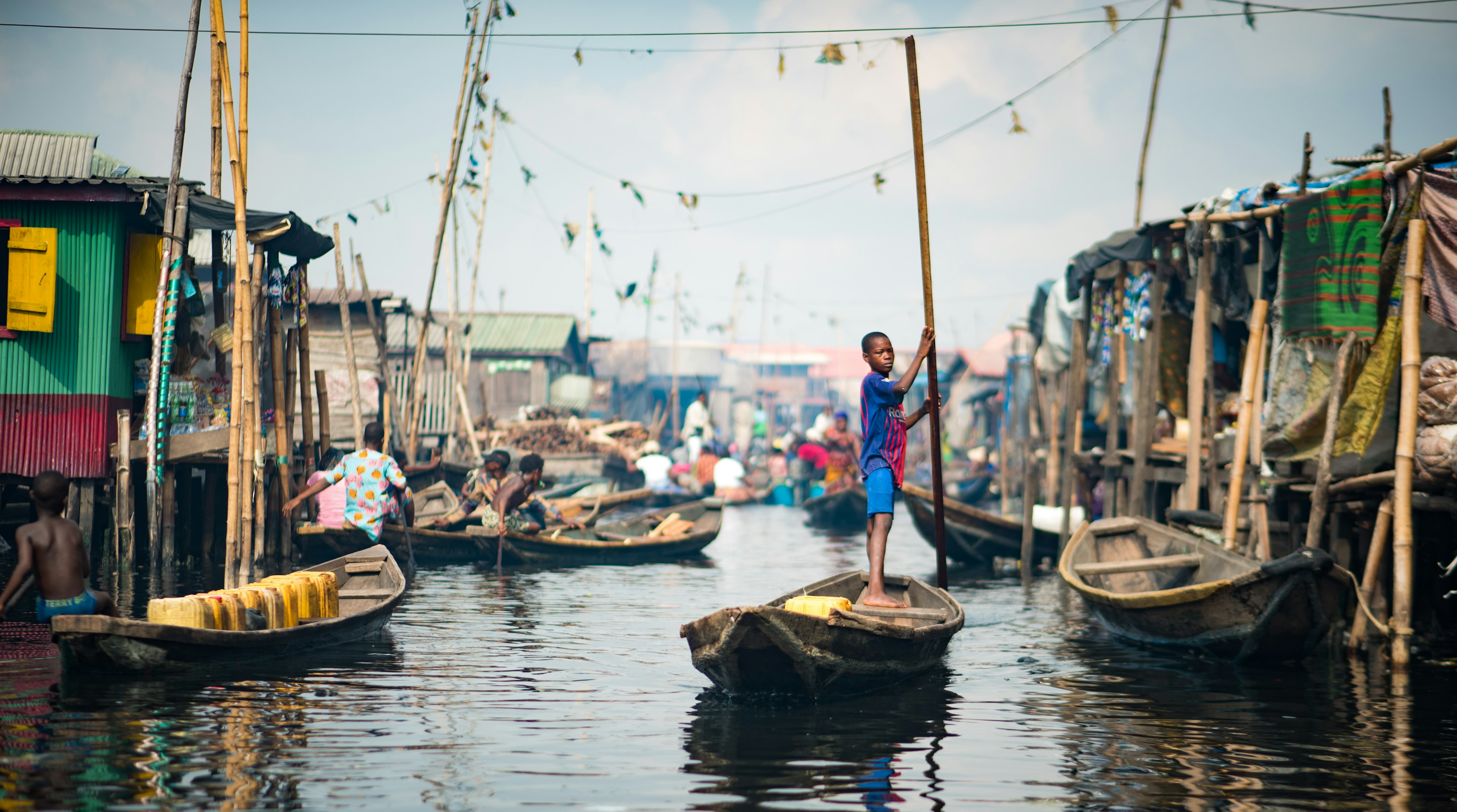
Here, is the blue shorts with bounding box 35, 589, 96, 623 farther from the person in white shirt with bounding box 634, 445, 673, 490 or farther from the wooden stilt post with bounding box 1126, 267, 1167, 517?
the person in white shirt with bounding box 634, 445, 673, 490

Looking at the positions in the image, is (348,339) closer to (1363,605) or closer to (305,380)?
(305,380)

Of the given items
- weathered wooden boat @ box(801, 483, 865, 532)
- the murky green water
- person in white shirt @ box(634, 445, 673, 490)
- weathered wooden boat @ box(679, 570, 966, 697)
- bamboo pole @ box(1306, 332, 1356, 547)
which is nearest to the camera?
the murky green water

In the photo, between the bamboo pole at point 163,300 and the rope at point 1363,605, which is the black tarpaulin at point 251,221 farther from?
the rope at point 1363,605

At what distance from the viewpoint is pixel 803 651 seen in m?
6.73

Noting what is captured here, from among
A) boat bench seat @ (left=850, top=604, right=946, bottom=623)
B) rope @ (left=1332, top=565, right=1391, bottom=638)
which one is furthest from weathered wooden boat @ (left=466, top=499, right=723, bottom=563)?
rope @ (left=1332, top=565, right=1391, bottom=638)

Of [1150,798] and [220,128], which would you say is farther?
[220,128]

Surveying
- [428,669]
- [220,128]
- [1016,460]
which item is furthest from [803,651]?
[1016,460]

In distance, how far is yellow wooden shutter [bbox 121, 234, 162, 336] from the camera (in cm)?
1291

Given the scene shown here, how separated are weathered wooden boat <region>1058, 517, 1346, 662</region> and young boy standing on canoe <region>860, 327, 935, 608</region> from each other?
2.23m

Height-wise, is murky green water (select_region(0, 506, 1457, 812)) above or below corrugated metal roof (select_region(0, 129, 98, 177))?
below

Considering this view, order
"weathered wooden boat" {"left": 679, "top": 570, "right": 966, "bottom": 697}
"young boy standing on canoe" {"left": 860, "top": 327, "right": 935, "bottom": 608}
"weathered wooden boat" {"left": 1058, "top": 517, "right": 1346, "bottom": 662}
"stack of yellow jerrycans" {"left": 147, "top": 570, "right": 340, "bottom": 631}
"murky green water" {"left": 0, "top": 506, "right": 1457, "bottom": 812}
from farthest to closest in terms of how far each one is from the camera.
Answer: "weathered wooden boat" {"left": 1058, "top": 517, "right": 1346, "bottom": 662} → "young boy standing on canoe" {"left": 860, "top": 327, "right": 935, "bottom": 608} → "stack of yellow jerrycans" {"left": 147, "top": 570, "right": 340, "bottom": 631} → "weathered wooden boat" {"left": 679, "top": 570, "right": 966, "bottom": 697} → "murky green water" {"left": 0, "top": 506, "right": 1457, "bottom": 812}

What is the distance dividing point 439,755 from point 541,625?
14.8ft

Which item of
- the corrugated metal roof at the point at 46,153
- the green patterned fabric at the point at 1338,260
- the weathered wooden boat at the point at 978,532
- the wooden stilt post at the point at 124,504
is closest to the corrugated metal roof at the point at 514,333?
the corrugated metal roof at the point at 46,153

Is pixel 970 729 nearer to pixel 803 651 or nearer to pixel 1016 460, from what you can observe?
pixel 803 651
